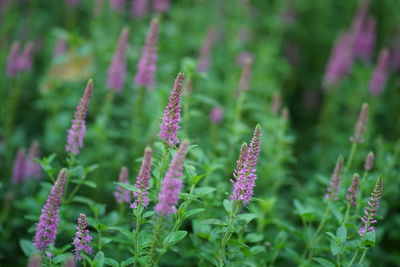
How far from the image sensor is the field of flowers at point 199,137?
2.41 metres

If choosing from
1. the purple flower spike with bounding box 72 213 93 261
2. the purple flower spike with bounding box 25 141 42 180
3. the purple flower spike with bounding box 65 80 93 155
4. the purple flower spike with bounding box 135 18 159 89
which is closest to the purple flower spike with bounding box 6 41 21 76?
the purple flower spike with bounding box 25 141 42 180

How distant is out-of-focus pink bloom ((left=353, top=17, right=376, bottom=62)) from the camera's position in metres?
6.08

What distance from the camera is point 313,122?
6289mm

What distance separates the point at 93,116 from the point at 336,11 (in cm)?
475

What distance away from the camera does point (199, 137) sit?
193 inches

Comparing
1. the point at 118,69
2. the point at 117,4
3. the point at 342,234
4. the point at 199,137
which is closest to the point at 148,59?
the point at 118,69

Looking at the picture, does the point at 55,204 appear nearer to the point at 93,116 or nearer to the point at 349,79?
the point at 93,116

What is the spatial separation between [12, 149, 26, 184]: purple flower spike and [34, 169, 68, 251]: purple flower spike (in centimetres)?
161

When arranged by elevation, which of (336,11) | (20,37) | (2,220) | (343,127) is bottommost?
(2,220)

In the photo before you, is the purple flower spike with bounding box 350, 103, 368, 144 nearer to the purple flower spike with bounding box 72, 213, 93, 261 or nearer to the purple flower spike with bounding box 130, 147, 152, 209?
the purple flower spike with bounding box 130, 147, 152, 209

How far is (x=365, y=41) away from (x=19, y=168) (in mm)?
4994

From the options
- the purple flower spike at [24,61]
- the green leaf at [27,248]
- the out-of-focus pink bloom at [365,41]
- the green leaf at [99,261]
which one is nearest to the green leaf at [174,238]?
the green leaf at [99,261]

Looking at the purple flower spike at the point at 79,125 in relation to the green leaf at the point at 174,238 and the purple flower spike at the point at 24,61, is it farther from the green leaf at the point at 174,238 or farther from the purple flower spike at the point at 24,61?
the purple flower spike at the point at 24,61

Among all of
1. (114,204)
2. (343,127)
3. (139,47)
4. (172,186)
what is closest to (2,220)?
(114,204)
